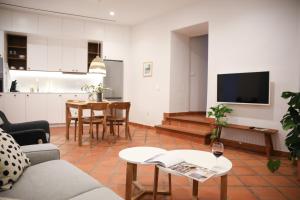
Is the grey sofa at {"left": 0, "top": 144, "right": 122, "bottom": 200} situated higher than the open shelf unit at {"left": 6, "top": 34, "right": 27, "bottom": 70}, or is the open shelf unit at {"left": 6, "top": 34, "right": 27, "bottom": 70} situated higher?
the open shelf unit at {"left": 6, "top": 34, "right": 27, "bottom": 70}

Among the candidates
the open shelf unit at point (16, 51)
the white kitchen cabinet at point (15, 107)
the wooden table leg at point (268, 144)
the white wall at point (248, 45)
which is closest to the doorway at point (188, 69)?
the white wall at point (248, 45)

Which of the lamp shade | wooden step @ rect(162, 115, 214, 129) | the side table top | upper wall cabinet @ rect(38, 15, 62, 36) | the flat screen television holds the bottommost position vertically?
wooden step @ rect(162, 115, 214, 129)

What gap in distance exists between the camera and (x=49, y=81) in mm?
6516

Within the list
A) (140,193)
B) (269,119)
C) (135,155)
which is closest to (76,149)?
(140,193)

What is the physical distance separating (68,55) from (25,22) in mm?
1290

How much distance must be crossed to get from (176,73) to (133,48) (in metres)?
1.89

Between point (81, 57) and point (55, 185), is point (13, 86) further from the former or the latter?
point (55, 185)

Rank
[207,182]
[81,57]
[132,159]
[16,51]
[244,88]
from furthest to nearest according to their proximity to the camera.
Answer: [81,57] → [16,51] → [244,88] → [207,182] → [132,159]

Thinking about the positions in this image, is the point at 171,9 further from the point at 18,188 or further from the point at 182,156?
the point at 18,188

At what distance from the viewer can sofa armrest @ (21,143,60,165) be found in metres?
1.79

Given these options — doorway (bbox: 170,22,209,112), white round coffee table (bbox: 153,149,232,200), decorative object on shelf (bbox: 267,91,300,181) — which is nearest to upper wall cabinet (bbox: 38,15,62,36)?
doorway (bbox: 170,22,209,112)

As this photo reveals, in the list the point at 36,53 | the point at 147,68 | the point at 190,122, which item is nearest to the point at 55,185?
the point at 190,122

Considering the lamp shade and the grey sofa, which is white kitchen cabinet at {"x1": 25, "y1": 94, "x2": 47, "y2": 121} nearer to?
the lamp shade

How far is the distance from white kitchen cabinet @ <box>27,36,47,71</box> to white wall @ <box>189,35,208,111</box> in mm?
3989
